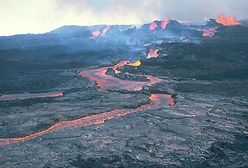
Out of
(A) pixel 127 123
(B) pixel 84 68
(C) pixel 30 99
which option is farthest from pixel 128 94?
(B) pixel 84 68

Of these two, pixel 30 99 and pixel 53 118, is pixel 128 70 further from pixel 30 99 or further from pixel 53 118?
pixel 53 118

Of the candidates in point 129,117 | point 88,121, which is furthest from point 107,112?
point 129,117

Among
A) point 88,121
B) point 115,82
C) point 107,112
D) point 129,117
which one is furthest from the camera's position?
point 115,82

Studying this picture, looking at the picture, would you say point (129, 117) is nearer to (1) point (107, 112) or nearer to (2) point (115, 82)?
(1) point (107, 112)

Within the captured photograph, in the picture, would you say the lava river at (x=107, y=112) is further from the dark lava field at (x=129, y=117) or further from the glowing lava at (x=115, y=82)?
the dark lava field at (x=129, y=117)

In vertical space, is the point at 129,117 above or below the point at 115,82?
above

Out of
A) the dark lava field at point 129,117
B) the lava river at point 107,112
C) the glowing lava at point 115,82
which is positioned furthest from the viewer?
the glowing lava at point 115,82

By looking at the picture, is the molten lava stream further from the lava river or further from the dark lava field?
the dark lava field

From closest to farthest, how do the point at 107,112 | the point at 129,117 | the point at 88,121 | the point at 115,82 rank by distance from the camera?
the point at 129,117 < the point at 88,121 < the point at 107,112 < the point at 115,82

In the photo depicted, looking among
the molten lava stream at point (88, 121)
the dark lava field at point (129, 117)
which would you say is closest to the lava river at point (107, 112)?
the molten lava stream at point (88, 121)
